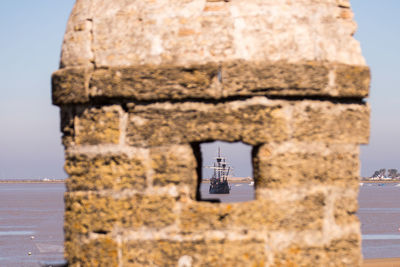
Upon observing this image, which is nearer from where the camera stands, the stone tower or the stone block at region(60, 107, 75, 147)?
the stone tower

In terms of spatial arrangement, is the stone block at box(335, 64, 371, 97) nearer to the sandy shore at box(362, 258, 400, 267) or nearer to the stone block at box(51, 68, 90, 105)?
the stone block at box(51, 68, 90, 105)

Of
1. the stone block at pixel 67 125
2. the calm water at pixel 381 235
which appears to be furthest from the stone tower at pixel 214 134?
the calm water at pixel 381 235

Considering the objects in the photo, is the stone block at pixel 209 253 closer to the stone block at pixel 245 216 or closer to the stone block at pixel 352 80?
the stone block at pixel 245 216

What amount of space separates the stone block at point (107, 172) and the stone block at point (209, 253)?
13.1 inches

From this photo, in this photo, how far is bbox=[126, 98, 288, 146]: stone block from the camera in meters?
2.92

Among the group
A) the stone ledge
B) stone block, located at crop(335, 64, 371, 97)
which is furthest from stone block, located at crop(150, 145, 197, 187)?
stone block, located at crop(335, 64, 371, 97)

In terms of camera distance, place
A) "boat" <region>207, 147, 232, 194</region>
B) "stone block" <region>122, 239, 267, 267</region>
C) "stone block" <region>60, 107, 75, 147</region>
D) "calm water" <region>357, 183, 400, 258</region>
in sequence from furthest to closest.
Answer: "boat" <region>207, 147, 232, 194</region>
"calm water" <region>357, 183, 400, 258</region>
"stone block" <region>60, 107, 75, 147</region>
"stone block" <region>122, 239, 267, 267</region>

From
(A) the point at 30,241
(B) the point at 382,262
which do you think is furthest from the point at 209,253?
(A) the point at 30,241

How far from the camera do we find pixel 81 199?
303 cm

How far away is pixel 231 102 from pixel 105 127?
0.64 m

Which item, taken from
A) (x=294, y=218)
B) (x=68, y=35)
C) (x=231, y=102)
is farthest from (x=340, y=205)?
(x=68, y=35)

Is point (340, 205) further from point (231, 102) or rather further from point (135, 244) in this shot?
point (135, 244)

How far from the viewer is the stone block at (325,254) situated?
2.88 metres

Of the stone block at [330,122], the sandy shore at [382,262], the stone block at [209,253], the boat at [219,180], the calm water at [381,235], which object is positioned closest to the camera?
the stone block at [209,253]
